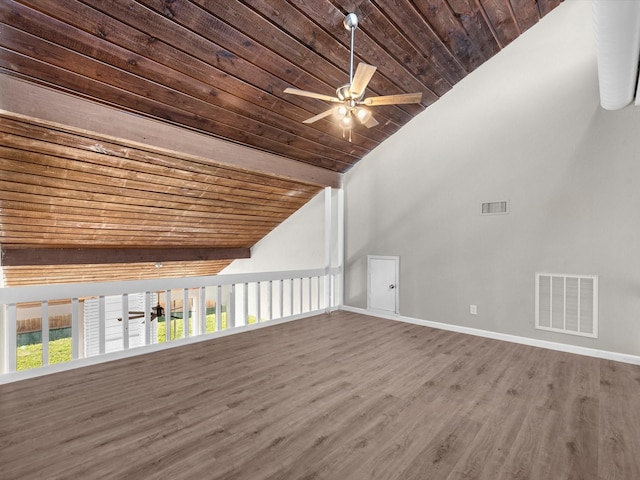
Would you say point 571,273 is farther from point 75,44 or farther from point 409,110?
point 75,44

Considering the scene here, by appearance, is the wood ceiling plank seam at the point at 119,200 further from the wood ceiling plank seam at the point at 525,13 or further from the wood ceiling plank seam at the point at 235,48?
the wood ceiling plank seam at the point at 525,13

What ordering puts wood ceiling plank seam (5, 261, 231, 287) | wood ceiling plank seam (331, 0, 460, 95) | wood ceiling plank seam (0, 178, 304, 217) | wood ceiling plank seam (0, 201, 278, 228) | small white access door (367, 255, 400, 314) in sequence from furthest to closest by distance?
1. wood ceiling plank seam (5, 261, 231, 287)
2. small white access door (367, 255, 400, 314)
3. wood ceiling plank seam (0, 201, 278, 228)
4. wood ceiling plank seam (0, 178, 304, 217)
5. wood ceiling plank seam (331, 0, 460, 95)

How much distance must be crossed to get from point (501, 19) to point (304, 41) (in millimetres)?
2207

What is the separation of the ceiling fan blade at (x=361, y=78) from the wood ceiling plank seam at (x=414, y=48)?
2.81 ft

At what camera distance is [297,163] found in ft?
15.9

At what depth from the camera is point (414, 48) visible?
11.6 ft

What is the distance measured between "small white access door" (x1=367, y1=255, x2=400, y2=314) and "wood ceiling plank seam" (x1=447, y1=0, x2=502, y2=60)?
2.84m

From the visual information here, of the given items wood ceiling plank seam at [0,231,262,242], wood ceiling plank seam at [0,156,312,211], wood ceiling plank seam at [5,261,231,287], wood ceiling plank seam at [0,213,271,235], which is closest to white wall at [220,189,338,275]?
wood ceiling plank seam at [0,231,262,242]

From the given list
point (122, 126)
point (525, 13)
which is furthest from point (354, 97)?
point (525, 13)

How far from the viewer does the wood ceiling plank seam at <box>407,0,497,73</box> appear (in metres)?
3.16

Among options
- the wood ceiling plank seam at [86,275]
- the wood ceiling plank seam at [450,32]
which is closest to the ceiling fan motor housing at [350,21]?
the wood ceiling plank seam at [450,32]

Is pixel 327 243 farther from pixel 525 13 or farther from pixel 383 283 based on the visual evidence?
pixel 525 13

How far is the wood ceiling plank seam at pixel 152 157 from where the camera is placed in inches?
111

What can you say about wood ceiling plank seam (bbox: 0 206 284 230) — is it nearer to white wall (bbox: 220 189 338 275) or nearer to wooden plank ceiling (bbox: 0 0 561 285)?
wooden plank ceiling (bbox: 0 0 561 285)
